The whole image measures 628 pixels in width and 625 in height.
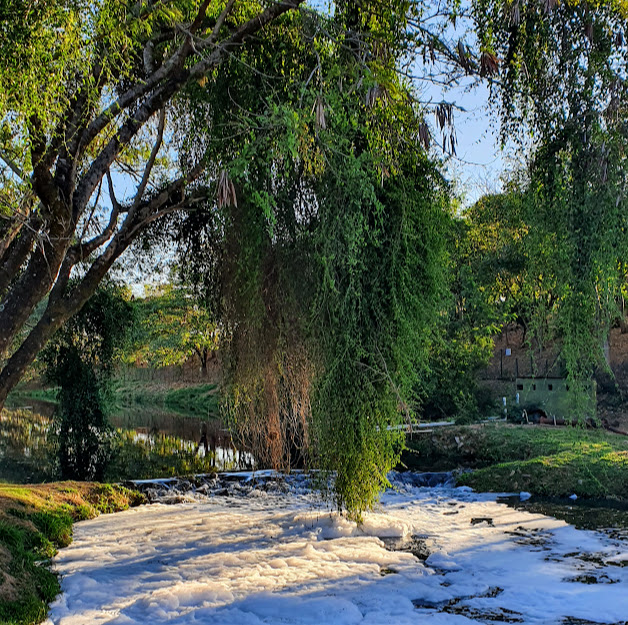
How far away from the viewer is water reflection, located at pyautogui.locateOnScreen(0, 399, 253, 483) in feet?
59.7

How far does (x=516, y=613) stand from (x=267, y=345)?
15.1 ft

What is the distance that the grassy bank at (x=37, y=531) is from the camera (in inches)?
272

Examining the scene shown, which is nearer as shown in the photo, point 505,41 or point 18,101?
point 18,101

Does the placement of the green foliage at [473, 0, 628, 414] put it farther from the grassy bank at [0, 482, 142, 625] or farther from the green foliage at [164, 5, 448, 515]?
the grassy bank at [0, 482, 142, 625]

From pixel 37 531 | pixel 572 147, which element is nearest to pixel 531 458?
pixel 572 147

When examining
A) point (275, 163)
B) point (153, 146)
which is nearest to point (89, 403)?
point (153, 146)

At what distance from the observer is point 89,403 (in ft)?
63.1

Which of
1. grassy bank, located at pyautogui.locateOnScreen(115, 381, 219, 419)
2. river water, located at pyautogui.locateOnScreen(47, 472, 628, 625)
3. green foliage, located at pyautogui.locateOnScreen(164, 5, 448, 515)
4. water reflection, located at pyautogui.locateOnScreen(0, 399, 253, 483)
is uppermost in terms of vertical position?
green foliage, located at pyautogui.locateOnScreen(164, 5, 448, 515)

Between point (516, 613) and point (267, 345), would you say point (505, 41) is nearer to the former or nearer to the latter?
point (267, 345)

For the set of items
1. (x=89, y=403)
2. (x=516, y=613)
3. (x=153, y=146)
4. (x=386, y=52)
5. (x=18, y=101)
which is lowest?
(x=516, y=613)

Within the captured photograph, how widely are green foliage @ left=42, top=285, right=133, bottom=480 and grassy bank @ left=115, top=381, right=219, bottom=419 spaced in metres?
15.7

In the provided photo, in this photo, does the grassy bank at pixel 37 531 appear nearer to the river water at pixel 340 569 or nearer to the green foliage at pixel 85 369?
the river water at pixel 340 569

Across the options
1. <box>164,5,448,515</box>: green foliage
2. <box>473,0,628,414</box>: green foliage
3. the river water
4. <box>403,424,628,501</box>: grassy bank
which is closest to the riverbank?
<box>403,424,628,501</box>: grassy bank

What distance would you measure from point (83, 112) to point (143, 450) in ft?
53.5
